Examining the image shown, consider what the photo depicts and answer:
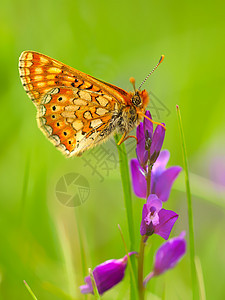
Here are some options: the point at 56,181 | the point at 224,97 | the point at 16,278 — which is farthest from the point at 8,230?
the point at 224,97

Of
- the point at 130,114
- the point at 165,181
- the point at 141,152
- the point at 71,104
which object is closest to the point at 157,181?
the point at 165,181

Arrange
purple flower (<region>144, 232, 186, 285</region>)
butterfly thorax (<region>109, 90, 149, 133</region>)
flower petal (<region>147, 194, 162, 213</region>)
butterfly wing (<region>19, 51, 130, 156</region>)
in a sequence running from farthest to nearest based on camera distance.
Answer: butterfly wing (<region>19, 51, 130, 156</region>), butterfly thorax (<region>109, 90, 149, 133</region>), purple flower (<region>144, 232, 186, 285</region>), flower petal (<region>147, 194, 162, 213</region>)

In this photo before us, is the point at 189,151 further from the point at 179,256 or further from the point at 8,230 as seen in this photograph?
the point at 179,256

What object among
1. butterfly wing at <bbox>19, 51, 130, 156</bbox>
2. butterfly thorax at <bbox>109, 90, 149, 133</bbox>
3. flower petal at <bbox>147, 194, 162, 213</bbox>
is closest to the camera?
flower petal at <bbox>147, 194, 162, 213</bbox>

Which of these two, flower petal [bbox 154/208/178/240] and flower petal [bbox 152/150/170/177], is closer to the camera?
flower petal [bbox 154/208/178/240]

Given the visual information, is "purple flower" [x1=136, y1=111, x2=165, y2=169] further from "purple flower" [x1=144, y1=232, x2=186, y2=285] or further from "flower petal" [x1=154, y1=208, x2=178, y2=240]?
"purple flower" [x1=144, y1=232, x2=186, y2=285]

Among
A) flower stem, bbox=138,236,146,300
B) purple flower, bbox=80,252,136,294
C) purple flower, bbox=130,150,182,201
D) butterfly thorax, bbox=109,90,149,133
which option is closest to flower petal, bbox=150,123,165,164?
purple flower, bbox=130,150,182,201
